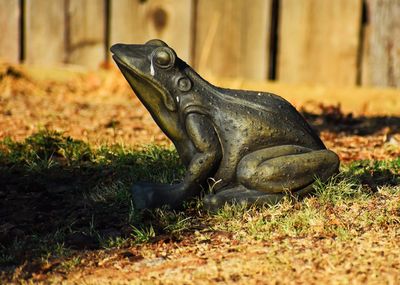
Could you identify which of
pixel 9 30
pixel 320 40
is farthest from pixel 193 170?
pixel 9 30

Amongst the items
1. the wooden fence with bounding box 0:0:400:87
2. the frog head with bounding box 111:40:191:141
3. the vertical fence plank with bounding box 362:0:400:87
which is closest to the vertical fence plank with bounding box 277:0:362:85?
the wooden fence with bounding box 0:0:400:87

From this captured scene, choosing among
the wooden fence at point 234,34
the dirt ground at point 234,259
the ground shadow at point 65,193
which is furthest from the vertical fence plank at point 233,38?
the ground shadow at point 65,193

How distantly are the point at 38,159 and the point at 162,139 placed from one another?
1.34m

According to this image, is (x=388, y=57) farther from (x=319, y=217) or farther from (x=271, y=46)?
(x=319, y=217)

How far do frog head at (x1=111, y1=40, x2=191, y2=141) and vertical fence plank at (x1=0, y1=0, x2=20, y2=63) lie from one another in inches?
211

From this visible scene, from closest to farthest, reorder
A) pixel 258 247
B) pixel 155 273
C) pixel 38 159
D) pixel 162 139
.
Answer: pixel 155 273 → pixel 258 247 → pixel 38 159 → pixel 162 139

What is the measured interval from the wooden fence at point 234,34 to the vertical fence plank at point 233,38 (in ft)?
0.04

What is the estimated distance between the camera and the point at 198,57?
10516mm

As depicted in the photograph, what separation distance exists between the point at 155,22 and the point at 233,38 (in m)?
0.96

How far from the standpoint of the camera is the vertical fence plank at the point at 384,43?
994 centimetres

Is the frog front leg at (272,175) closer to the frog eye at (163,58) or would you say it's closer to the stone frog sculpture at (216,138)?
the stone frog sculpture at (216,138)

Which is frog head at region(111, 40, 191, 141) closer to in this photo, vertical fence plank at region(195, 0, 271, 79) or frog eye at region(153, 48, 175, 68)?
frog eye at region(153, 48, 175, 68)

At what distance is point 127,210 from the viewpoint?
5934 millimetres

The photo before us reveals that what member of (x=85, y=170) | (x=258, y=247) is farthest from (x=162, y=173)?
(x=258, y=247)
